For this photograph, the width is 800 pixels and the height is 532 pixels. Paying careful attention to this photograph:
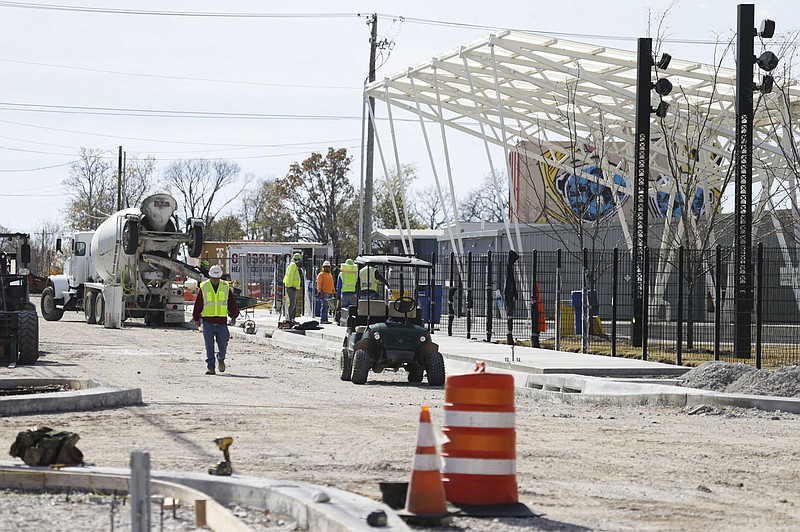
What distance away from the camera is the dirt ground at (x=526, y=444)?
8.67 m

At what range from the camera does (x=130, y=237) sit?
37.4 m

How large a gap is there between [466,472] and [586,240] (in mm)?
40417

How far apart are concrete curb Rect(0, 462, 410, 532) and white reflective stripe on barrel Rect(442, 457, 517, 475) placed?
75 centimetres

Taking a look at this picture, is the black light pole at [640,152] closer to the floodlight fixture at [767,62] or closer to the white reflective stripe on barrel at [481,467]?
the floodlight fixture at [767,62]

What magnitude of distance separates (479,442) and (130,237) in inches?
1194

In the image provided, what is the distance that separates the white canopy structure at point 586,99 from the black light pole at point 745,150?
35.2 ft

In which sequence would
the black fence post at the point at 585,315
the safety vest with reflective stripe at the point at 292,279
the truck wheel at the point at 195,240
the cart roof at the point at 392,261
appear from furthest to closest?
the truck wheel at the point at 195,240, the safety vest with reflective stripe at the point at 292,279, the black fence post at the point at 585,315, the cart roof at the point at 392,261

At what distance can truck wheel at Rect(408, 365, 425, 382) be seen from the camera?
19.4 meters

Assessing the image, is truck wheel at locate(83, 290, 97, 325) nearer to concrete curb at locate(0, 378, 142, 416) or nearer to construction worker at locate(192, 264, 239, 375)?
construction worker at locate(192, 264, 239, 375)

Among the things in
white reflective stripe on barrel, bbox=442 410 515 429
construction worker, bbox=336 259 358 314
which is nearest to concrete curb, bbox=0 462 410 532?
white reflective stripe on barrel, bbox=442 410 515 429

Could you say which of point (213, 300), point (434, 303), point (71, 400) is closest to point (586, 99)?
point (434, 303)

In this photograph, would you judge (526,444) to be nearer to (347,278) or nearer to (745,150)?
(745,150)

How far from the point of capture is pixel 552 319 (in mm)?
31109

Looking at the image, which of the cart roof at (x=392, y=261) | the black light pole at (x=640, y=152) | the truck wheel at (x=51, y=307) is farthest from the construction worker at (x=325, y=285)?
the cart roof at (x=392, y=261)
